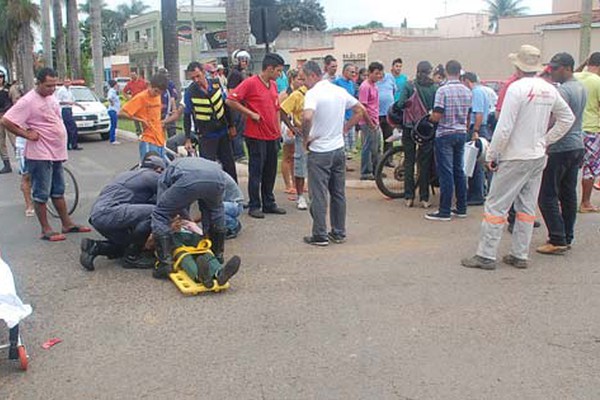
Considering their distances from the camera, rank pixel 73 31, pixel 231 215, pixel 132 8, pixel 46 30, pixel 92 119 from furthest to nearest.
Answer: pixel 132 8 < pixel 46 30 < pixel 73 31 < pixel 92 119 < pixel 231 215

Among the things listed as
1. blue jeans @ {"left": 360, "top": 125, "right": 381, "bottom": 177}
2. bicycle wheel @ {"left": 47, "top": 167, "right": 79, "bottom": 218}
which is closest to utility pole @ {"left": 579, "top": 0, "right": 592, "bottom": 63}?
blue jeans @ {"left": 360, "top": 125, "right": 381, "bottom": 177}

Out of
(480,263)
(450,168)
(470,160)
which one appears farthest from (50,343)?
(470,160)

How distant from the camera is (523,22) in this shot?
46.1 meters

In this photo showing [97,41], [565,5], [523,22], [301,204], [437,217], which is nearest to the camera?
[437,217]

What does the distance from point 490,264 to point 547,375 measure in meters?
2.24

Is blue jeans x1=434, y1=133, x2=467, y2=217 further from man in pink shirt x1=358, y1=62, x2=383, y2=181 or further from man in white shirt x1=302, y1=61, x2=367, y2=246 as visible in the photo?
man in pink shirt x1=358, y1=62, x2=383, y2=181

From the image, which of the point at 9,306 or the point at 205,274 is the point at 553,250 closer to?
the point at 205,274

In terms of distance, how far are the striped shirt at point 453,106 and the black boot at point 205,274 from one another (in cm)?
380

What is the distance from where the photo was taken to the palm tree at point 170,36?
16.6 m

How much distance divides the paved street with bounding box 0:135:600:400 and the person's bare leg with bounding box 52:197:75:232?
20.0 inches

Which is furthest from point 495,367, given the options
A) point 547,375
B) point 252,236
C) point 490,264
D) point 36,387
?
point 252,236

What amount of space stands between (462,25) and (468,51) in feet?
78.7

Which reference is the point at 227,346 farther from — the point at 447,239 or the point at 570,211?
the point at 570,211

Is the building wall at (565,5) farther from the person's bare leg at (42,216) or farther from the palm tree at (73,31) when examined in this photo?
the person's bare leg at (42,216)
